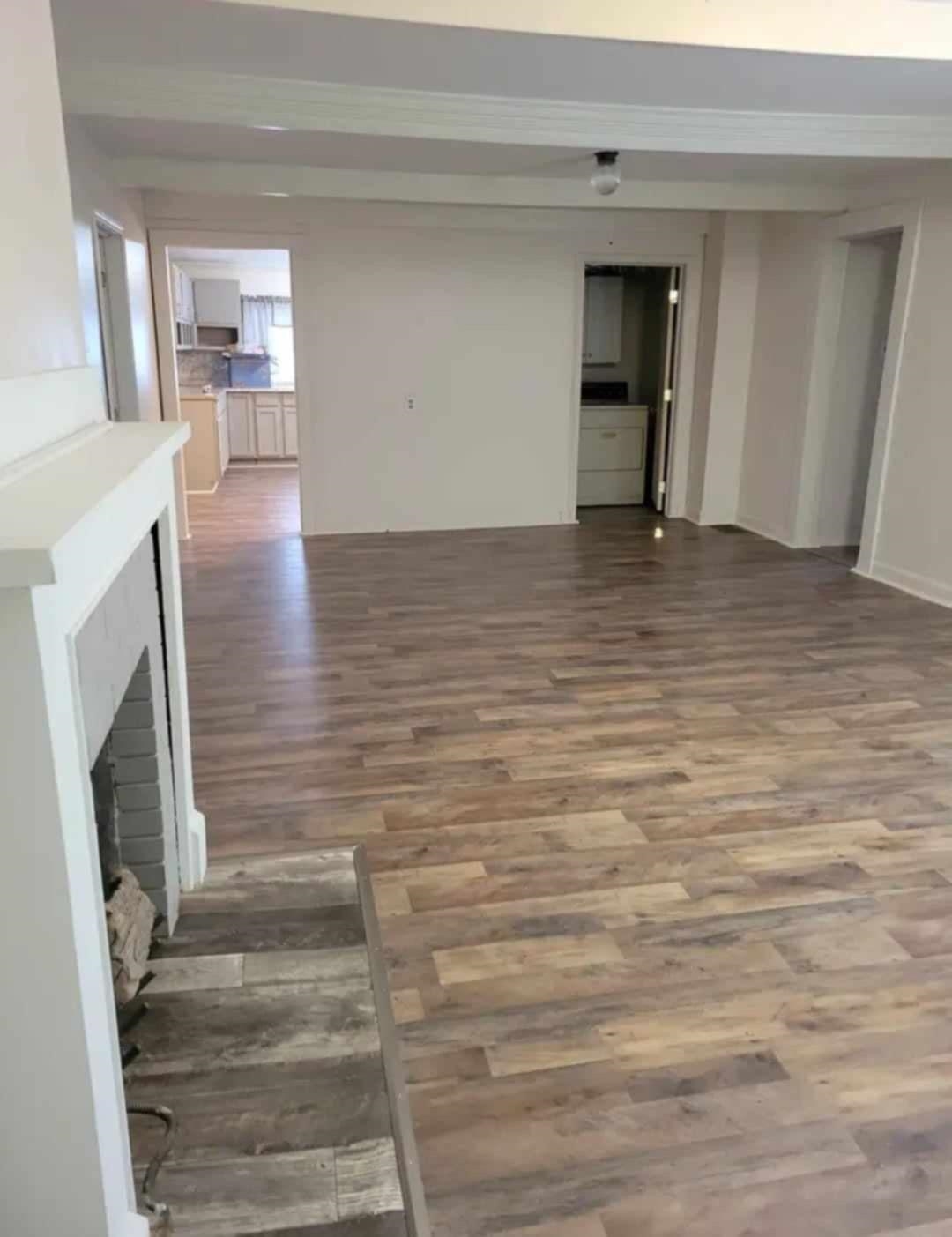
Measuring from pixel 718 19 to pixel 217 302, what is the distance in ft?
31.2

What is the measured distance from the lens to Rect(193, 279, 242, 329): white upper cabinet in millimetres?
11336

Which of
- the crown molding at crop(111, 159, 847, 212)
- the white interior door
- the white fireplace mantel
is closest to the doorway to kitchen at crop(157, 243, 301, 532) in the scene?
the white interior door

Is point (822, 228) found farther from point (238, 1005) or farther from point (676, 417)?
point (238, 1005)

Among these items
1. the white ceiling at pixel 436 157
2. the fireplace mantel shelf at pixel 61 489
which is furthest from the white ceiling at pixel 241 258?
the fireplace mantel shelf at pixel 61 489

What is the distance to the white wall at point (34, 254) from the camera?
56.5 inches

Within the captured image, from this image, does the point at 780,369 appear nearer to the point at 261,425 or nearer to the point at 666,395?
the point at 666,395

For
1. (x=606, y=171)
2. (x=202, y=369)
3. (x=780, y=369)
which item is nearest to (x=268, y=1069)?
(x=606, y=171)

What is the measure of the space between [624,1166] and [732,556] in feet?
16.9

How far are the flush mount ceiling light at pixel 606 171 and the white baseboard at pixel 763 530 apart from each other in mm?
3041

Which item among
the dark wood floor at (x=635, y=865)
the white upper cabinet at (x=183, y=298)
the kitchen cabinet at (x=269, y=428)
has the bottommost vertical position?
the dark wood floor at (x=635, y=865)

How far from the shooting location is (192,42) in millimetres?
3123

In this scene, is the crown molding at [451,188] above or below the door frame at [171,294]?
above

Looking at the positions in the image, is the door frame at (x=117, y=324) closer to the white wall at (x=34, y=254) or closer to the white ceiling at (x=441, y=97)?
the white ceiling at (x=441, y=97)

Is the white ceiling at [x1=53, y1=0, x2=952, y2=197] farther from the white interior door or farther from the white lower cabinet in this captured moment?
the white lower cabinet
